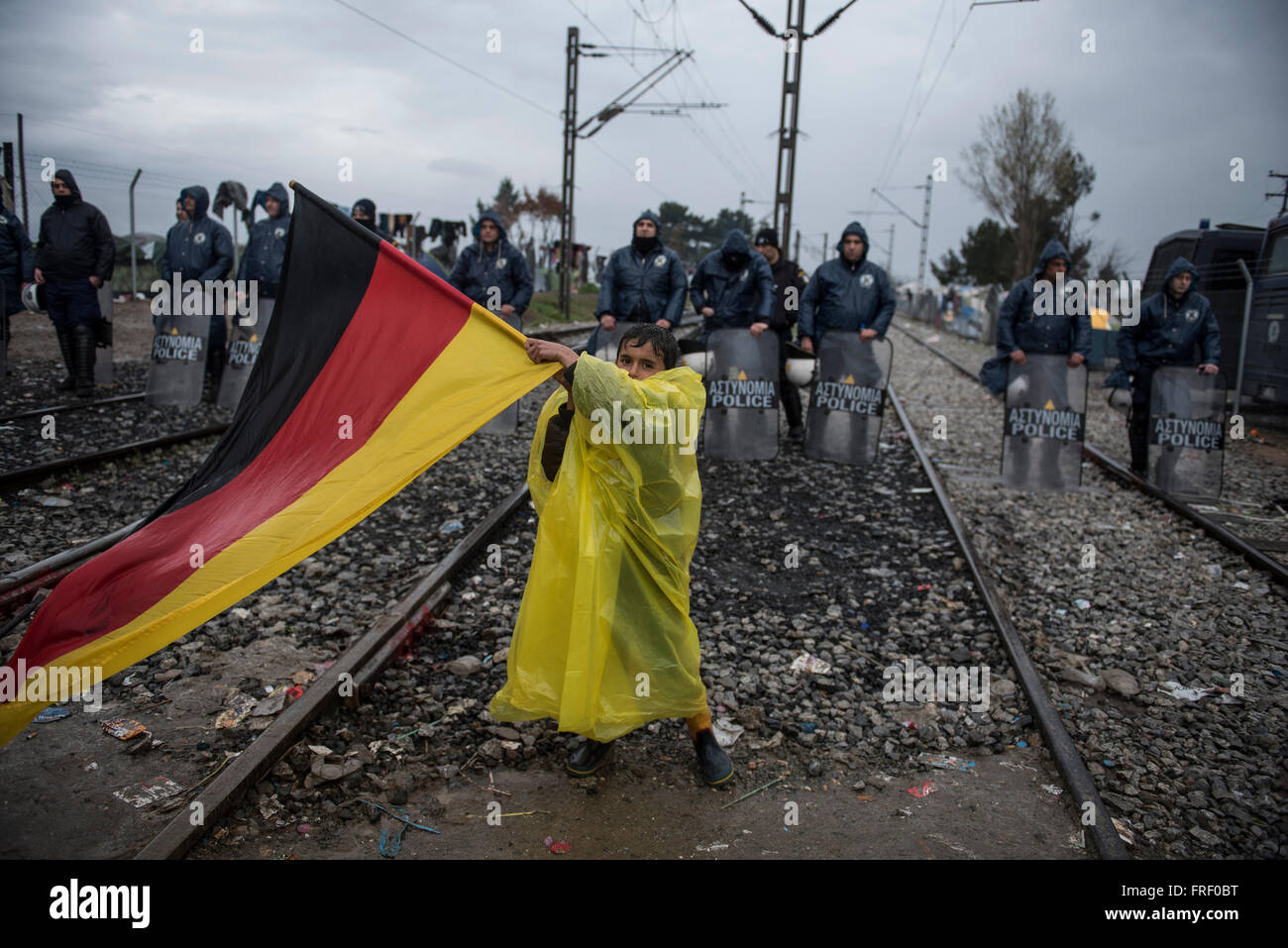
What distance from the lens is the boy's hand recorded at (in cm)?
293

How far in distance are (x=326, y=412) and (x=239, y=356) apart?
7934mm

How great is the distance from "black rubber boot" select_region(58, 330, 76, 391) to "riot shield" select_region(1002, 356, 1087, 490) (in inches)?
413

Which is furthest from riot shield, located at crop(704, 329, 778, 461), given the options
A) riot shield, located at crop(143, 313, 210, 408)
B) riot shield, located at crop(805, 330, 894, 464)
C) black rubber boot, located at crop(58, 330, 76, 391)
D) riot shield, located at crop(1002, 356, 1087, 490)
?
black rubber boot, located at crop(58, 330, 76, 391)

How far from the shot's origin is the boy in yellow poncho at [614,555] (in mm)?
2973

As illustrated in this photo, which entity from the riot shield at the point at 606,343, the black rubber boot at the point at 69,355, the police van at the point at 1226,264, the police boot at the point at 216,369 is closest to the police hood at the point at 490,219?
the riot shield at the point at 606,343

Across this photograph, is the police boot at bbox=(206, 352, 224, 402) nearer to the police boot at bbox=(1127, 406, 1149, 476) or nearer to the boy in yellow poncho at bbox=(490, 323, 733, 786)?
the boy in yellow poncho at bbox=(490, 323, 733, 786)

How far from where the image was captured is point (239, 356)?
10266mm

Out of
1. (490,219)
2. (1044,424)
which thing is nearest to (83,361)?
(490,219)

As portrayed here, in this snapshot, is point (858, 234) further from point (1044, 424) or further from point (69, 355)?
point (69, 355)
